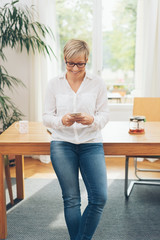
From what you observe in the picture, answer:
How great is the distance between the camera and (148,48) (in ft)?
11.5

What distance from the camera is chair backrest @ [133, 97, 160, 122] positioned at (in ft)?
9.19

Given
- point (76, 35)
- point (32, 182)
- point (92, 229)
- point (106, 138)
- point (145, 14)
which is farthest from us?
point (76, 35)

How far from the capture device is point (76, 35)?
12.5ft

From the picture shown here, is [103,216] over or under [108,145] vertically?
under

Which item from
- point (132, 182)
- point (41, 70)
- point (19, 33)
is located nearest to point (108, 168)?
point (132, 182)

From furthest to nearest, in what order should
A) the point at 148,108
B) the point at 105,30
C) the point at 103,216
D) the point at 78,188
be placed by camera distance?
the point at 105,30, the point at 148,108, the point at 103,216, the point at 78,188

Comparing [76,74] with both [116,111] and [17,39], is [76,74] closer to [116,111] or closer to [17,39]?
[17,39]

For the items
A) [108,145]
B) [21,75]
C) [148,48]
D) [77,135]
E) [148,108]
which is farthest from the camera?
[21,75]

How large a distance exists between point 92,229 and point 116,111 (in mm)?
2378

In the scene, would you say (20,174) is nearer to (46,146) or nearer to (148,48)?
(46,146)

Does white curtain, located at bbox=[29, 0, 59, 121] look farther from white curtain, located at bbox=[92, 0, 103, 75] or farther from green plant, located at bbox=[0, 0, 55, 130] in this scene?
white curtain, located at bbox=[92, 0, 103, 75]

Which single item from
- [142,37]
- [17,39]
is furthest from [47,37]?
[142,37]

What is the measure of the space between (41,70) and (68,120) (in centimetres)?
199

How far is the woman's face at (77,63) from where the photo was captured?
1.74 m
